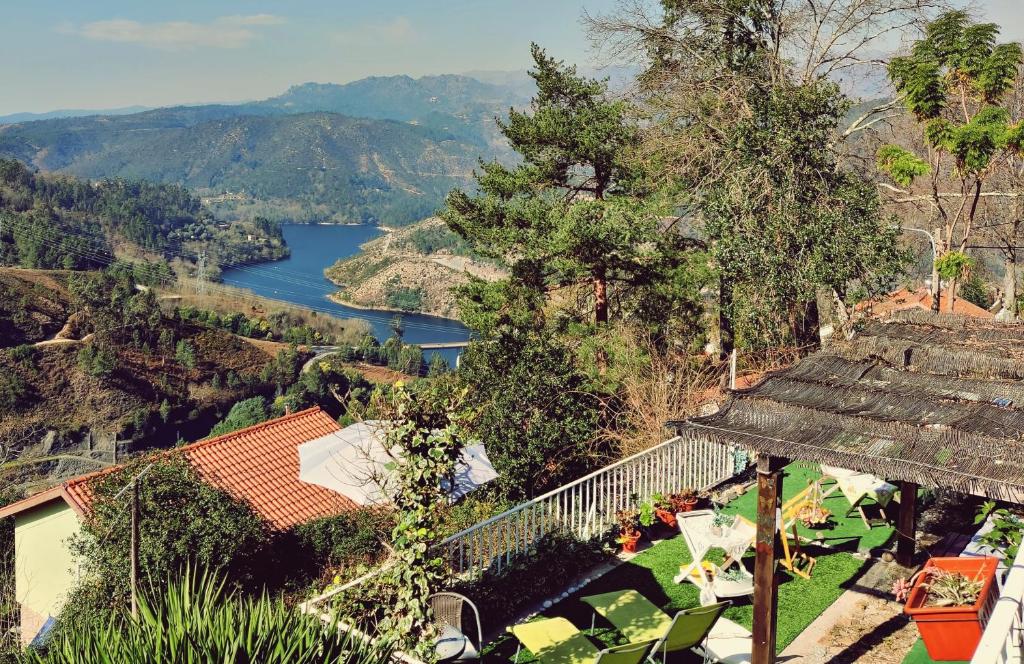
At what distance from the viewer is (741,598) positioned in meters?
6.70

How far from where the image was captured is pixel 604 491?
27.2ft

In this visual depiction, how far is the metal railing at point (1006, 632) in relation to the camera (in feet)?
10.2

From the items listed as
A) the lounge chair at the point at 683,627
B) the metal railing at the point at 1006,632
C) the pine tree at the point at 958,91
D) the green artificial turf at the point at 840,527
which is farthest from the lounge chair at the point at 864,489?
the pine tree at the point at 958,91

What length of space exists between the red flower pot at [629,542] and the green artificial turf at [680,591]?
0.09 metres

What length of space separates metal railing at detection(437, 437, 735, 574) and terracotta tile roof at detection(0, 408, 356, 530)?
7489 mm

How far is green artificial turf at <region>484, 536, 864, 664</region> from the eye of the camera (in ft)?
20.2

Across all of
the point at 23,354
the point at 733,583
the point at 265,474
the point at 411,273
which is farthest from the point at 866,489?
the point at 411,273

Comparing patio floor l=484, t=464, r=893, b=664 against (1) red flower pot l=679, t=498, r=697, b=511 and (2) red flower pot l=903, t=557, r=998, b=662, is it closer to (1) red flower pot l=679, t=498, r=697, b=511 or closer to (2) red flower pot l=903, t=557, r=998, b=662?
(1) red flower pot l=679, t=498, r=697, b=511

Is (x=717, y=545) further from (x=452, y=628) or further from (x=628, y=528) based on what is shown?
(x=452, y=628)

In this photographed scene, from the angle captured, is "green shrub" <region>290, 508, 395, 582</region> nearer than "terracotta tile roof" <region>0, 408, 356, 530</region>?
Yes

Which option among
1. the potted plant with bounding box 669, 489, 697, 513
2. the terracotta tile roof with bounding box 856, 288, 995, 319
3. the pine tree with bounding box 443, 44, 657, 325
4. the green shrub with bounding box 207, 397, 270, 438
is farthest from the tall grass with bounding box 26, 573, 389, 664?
the green shrub with bounding box 207, 397, 270, 438

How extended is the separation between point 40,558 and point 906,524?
14269mm

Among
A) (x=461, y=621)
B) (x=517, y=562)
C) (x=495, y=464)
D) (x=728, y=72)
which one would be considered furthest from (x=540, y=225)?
(x=461, y=621)

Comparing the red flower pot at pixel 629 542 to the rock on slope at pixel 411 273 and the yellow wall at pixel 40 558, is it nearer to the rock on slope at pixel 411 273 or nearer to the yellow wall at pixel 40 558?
the yellow wall at pixel 40 558
